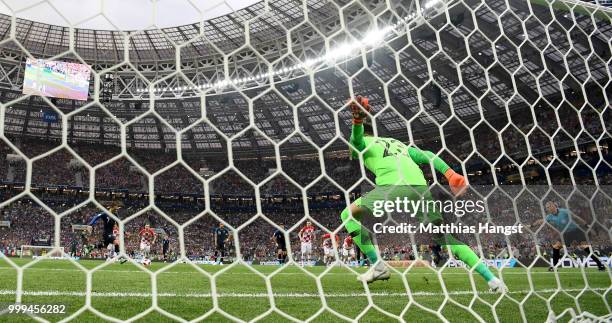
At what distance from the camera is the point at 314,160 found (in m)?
20.5

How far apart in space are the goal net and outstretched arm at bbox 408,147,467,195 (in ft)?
0.13

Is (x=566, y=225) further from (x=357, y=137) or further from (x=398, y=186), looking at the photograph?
(x=357, y=137)

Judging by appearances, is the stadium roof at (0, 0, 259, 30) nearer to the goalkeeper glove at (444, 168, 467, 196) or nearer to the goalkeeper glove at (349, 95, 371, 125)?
the goalkeeper glove at (349, 95, 371, 125)

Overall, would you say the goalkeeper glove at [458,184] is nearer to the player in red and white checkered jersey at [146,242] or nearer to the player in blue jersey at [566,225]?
the player in blue jersey at [566,225]

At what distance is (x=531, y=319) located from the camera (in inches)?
99.3

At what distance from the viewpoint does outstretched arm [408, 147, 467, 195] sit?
295 centimetres

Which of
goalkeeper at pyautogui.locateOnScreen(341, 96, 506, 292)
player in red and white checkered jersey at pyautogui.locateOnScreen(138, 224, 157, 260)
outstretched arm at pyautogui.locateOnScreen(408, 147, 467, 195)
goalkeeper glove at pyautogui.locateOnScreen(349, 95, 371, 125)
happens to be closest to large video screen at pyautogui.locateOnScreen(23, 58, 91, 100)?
goalkeeper glove at pyautogui.locateOnScreen(349, 95, 371, 125)

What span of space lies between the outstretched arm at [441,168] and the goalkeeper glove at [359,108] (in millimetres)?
597

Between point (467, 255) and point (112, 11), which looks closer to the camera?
point (112, 11)

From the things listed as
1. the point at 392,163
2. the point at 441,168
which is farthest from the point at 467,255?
the point at 392,163

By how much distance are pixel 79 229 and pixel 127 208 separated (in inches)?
107

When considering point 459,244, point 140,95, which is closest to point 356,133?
point 459,244

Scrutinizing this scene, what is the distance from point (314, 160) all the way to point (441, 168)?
17.3 meters

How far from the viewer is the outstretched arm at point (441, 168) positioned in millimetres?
2945
